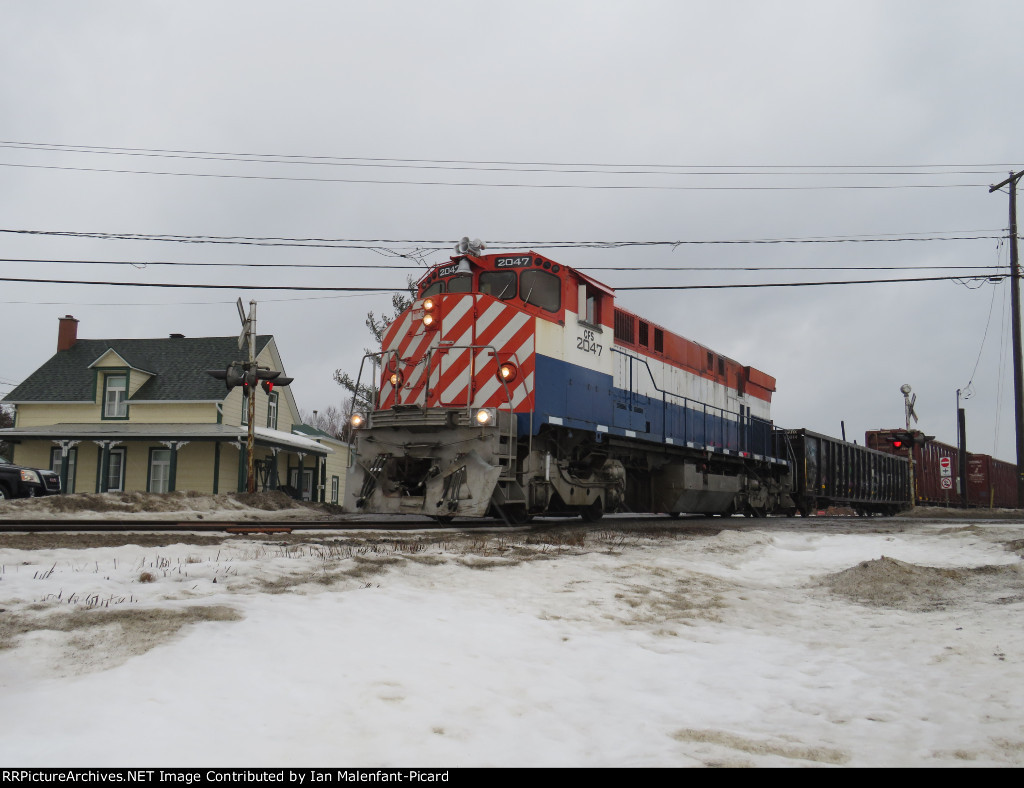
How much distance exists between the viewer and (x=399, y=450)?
11398 mm

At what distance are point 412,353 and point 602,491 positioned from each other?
13.3 feet

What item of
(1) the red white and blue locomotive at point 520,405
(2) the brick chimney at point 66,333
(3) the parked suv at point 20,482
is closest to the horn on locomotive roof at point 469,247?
(1) the red white and blue locomotive at point 520,405

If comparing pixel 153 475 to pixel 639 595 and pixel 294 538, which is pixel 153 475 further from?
pixel 639 595

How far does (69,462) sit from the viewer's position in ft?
97.2

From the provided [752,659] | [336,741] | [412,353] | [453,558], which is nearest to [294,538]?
[453,558]

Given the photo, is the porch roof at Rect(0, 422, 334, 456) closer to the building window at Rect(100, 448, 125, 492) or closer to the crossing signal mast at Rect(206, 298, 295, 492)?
the building window at Rect(100, 448, 125, 492)

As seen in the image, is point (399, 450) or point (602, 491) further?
point (602, 491)

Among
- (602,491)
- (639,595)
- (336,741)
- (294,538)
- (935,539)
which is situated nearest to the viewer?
(336,741)

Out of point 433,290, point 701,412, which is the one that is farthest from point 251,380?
point 701,412

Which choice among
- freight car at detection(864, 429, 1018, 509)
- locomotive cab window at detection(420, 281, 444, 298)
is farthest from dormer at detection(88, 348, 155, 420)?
freight car at detection(864, 429, 1018, 509)

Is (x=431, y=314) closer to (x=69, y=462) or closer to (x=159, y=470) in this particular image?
(x=159, y=470)

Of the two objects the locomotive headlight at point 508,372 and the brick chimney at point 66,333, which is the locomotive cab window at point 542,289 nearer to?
A: the locomotive headlight at point 508,372

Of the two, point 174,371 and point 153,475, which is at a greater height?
point 174,371

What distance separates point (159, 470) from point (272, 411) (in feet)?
18.7
